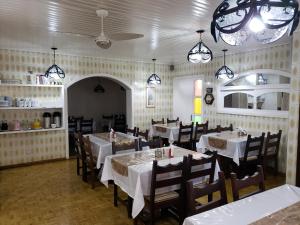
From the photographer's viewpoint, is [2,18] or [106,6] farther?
[2,18]

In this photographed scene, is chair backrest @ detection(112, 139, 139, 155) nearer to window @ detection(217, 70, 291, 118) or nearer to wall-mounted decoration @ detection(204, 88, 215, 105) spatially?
window @ detection(217, 70, 291, 118)

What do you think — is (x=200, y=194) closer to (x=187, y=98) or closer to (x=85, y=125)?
(x=187, y=98)

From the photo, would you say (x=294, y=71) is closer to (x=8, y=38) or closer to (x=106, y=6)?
(x=106, y=6)

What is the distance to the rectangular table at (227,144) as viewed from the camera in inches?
165

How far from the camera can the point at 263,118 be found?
516cm

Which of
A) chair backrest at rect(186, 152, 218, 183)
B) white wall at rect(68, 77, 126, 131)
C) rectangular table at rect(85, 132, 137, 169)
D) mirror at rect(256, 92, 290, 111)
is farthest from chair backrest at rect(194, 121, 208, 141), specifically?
white wall at rect(68, 77, 126, 131)

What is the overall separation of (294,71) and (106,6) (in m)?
2.94

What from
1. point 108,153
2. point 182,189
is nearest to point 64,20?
point 108,153

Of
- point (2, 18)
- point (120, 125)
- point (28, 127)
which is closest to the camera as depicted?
point (2, 18)

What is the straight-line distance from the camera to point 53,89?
5.80 metres

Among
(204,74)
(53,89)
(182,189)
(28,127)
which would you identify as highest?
(204,74)

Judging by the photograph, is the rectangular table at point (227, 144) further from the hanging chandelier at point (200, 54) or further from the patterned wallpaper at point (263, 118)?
the hanging chandelier at point (200, 54)

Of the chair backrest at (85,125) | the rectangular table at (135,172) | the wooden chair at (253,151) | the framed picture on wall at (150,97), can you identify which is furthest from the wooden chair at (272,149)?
the chair backrest at (85,125)

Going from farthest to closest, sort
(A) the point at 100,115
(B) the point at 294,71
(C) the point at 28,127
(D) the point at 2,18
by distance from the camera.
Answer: (A) the point at 100,115
(C) the point at 28,127
(B) the point at 294,71
(D) the point at 2,18
